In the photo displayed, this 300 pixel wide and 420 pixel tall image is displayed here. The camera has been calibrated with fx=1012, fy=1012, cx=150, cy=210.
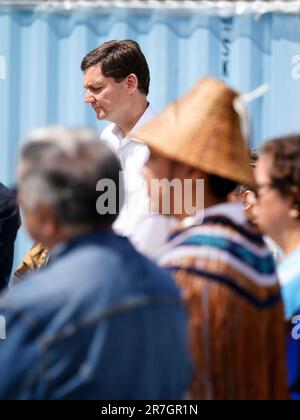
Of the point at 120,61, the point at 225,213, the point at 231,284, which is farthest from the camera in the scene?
the point at 120,61

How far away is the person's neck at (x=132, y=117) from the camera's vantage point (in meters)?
4.33

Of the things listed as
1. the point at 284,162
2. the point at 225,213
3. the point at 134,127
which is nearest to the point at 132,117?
the point at 134,127

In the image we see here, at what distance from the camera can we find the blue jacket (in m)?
1.99

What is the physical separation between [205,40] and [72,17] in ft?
2.59

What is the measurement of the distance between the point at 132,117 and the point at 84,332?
2.43m

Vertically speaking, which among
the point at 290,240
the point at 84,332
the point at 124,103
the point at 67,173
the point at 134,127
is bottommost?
the point at 84,332

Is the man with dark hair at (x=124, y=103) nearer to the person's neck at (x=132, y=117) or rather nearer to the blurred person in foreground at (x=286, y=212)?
the person's neck at (x=132, y=117)

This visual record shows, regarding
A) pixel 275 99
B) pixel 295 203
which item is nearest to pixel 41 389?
pixel 295 203

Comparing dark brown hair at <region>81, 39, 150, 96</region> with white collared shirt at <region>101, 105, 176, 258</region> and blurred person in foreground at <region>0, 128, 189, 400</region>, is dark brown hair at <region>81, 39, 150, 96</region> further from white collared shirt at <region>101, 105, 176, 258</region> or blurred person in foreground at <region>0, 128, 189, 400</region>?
blurred person in foreground at <region>0, 128, 189, 400</region>

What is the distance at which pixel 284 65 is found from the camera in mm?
5578

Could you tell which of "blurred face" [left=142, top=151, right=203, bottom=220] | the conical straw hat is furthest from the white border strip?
"blurred face" [left=142, top=151, right=203, bottom=220]

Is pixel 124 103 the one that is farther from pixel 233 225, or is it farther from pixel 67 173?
pixel 67 173

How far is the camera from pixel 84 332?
1997 millimetres

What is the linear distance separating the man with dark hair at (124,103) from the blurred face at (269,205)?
0.86 m
